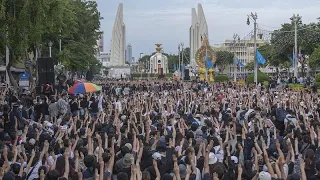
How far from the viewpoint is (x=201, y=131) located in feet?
38.0

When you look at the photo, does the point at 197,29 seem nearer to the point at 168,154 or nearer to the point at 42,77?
the point at 42,77

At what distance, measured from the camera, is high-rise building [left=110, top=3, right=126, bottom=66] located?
130250mm

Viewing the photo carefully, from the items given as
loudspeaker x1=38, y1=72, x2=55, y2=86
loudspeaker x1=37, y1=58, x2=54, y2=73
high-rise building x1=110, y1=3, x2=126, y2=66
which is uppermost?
high-rise building x1=110, y1=3, x2=126, y2=66

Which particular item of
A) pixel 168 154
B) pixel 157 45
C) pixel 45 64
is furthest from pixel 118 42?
pixel 168 154

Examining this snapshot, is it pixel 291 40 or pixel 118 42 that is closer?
pixel 291 40

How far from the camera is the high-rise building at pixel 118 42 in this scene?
130 m

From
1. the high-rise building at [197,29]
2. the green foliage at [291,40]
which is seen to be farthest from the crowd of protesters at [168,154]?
the high-rise building at [197,29]

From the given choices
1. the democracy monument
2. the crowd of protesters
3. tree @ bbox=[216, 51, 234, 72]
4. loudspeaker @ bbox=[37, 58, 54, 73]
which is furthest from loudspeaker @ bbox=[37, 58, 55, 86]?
the democracy monument

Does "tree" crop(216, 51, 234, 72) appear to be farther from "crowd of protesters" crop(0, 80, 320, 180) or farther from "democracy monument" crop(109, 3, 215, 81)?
"crowd of protesters" crop(0, 80, 320, 180)

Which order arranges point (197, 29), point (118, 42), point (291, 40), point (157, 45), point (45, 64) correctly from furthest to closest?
point (157, 45) < point (118, 42) < point (197, 29) < point (291, 40) < point (45, 64)

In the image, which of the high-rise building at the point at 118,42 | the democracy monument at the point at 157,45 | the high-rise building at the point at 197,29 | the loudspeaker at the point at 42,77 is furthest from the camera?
the high-rise building at the point at 118,42

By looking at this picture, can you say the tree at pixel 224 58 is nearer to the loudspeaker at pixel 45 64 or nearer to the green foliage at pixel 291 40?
the green foliage at pixel 291 40

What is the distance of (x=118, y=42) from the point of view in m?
131

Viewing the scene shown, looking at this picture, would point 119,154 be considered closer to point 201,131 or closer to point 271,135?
point 201,131
